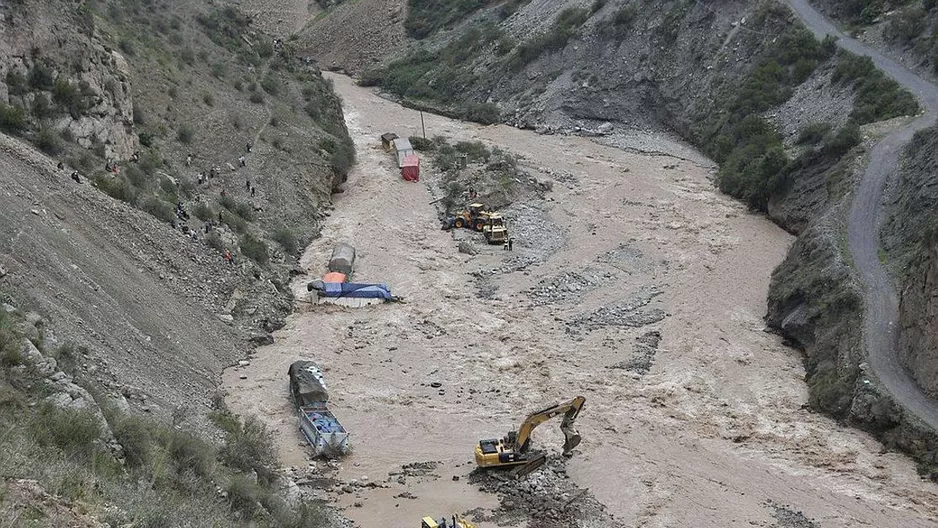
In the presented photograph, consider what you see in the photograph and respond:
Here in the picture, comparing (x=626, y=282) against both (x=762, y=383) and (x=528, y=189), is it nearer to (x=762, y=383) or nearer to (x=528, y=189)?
(x=762, y=383)

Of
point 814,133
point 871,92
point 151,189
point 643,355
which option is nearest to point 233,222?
point 151,189

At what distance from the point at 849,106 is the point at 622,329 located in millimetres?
23586

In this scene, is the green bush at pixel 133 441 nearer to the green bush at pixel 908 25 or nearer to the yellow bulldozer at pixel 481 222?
the yellow bulldozer at pixel 481 222

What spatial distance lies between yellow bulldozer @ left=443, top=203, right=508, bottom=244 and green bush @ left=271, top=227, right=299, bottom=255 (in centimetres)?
769

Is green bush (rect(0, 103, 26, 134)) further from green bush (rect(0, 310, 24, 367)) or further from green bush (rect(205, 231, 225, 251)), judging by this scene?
green bush (rect(0, 310, 24, 367))

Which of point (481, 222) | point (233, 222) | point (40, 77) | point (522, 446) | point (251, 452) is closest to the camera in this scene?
point (251, 452)

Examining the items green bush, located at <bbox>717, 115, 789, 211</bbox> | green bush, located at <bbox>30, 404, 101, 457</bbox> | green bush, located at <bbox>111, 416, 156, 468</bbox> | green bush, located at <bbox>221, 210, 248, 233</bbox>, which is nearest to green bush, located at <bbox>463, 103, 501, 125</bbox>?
green bush, located at <bbox>717, 115, 789, 211</bbox>

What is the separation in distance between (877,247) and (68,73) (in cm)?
3069

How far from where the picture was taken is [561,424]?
25.5 metres

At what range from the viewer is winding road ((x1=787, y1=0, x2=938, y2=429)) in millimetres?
27203

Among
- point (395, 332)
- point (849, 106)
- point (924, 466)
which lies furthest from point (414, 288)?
Answer: point (849, 106)

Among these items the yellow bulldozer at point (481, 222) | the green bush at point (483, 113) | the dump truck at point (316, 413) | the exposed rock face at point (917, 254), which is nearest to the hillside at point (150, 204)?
the dump truck at point (316, 413)

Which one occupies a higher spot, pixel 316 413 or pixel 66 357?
pixel 66 357

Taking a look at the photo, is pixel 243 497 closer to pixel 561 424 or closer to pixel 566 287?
pixel 561 424
